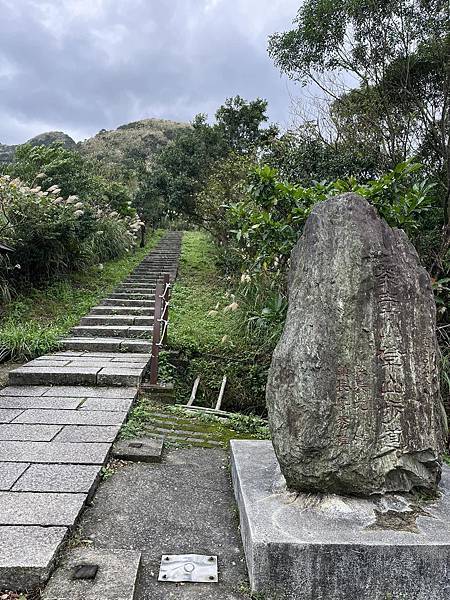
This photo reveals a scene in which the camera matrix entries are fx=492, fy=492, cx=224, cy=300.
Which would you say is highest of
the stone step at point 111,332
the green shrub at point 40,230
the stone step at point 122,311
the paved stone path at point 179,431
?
the green shrub at point 40,230

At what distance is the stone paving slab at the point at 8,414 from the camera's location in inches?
157

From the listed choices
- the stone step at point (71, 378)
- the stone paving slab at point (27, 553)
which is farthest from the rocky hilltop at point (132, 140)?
the stone paving slab at point (27, 553)

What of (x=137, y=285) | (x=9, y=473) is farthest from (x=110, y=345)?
(x=137, y=285)

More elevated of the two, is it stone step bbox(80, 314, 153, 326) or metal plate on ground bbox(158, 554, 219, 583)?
stone step bbox(80, 314, 153, 326)

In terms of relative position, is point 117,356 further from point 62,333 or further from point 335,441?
point 335,441

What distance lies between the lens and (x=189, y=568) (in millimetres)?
2244

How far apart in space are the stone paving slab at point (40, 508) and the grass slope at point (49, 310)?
3.77 meters

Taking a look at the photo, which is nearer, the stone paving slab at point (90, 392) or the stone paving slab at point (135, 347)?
the stone paving slab at point (90, 392)

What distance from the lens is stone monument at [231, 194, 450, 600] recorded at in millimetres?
2318

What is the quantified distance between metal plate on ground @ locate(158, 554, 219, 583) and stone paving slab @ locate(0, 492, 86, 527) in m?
0.53

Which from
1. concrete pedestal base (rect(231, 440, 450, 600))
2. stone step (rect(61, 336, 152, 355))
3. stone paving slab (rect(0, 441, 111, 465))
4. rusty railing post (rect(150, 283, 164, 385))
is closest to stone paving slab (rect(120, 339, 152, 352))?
stone step (rect(61, 336, 152, 355))

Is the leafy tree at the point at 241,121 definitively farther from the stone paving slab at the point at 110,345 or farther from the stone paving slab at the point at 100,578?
the stone paving slab at the point at 100,578

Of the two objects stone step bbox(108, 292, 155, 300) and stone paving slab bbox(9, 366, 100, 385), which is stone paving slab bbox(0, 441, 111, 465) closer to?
stone paving slab bbox(9, 366, 100, 385)

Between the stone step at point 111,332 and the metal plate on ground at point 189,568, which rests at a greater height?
the stone step at point 111,332
